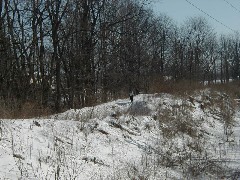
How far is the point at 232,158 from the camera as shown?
32.9ft

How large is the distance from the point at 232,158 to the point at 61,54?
1404 cm

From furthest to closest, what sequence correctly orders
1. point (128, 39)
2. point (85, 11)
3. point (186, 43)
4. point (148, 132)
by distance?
point (186, 43)
point (128, 39)
point (85, 11)
point (148, 132)

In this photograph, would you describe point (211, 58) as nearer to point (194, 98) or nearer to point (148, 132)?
point (194, 98)

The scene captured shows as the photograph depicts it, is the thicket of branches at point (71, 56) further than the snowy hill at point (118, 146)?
Yes

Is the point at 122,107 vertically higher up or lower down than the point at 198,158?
higher up

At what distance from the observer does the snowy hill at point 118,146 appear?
6.47 m

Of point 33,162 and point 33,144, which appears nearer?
point 33,162

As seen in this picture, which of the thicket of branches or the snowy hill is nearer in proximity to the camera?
the snowy hill

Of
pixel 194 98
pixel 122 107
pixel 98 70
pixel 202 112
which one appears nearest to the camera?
pixel 122 107

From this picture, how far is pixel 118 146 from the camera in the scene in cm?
896

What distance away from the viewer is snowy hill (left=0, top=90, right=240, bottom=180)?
647 centimetres

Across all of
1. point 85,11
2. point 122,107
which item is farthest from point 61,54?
point 122,107

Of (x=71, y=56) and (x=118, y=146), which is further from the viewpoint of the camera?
(x=71, y=56)

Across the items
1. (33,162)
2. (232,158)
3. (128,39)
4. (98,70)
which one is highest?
(128,39)
